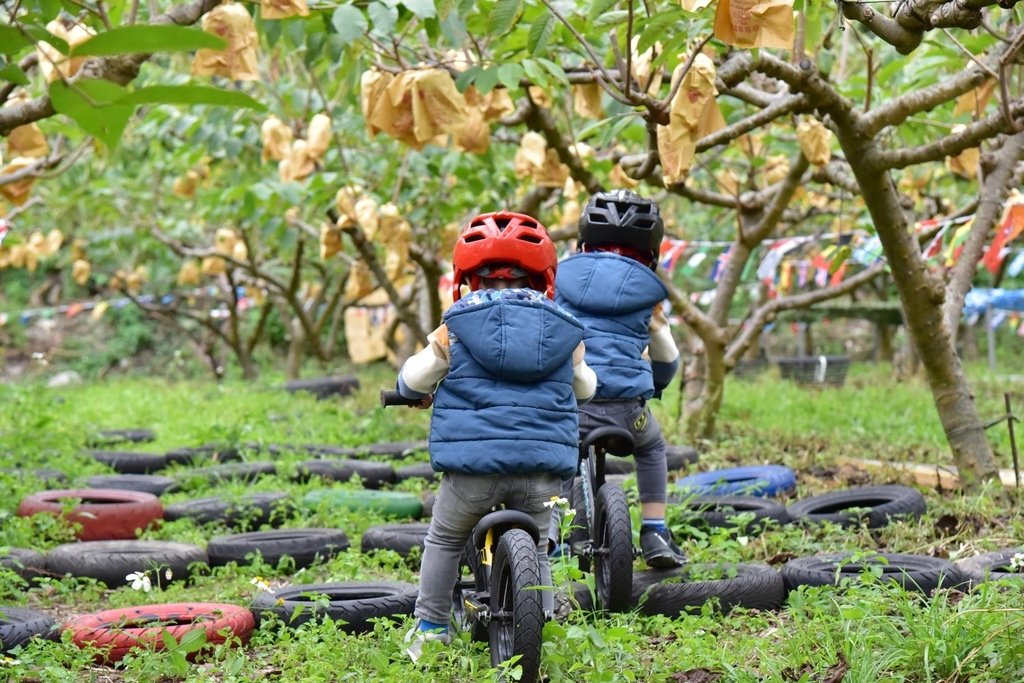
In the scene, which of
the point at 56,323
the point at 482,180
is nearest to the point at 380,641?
the point at 482,180

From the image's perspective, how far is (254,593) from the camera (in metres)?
4.62

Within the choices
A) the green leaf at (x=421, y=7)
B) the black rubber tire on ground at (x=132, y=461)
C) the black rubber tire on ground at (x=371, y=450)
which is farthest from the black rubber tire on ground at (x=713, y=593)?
the black rubber tire on ground at (x=132, y=461)

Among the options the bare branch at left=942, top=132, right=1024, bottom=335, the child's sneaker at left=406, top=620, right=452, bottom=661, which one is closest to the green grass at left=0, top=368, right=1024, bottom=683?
the child's sneaker at left=406, top=620, right=452, bottom=661

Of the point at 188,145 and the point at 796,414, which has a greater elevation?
the point at 188,145

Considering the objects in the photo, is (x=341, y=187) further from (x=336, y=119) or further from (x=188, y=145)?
(x=188, y=145)

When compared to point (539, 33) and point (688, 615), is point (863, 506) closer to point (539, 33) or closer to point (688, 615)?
point (688, 615)

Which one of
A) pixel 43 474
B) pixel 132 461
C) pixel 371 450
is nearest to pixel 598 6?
pixel 43 474

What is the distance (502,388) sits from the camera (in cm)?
337

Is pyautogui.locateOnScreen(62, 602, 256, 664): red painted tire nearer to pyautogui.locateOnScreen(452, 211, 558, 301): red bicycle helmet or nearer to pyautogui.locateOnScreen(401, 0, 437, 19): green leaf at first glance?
pyautogui.locateOnScreen(452, 211, 558, 301): red bicycle helmet

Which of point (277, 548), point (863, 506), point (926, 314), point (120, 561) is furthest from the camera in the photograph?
point (863, 506)

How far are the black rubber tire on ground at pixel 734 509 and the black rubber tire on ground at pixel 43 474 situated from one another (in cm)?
332

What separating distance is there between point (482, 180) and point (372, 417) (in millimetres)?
2096

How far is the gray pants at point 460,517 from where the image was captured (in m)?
3.39

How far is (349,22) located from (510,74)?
24.9 inches
